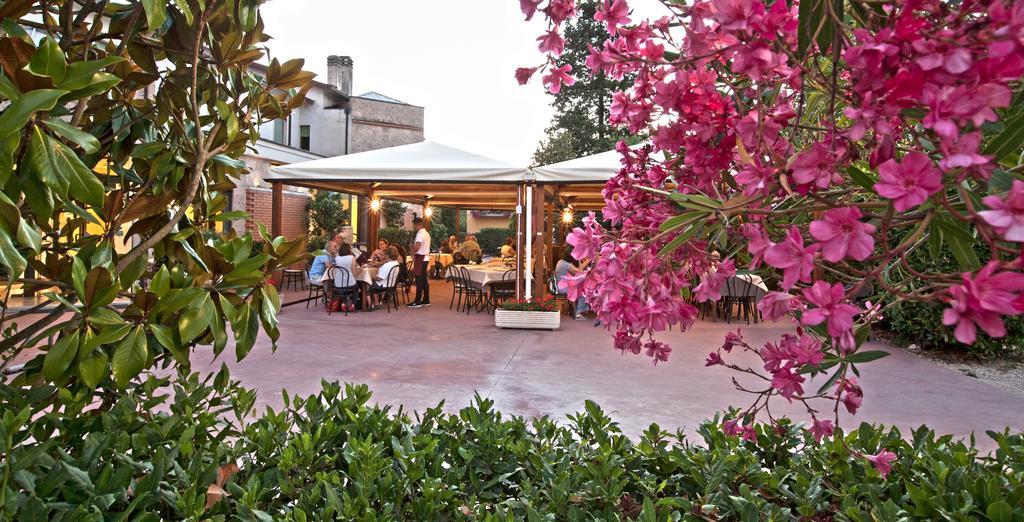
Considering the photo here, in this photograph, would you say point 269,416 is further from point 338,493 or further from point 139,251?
point 139,251

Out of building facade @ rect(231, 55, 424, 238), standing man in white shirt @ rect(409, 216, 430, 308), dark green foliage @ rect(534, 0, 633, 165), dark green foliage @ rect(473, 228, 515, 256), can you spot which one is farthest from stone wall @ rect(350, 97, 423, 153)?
standing man in white shirt @ rect(409, 216, 430, 308)

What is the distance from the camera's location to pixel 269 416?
187 cm

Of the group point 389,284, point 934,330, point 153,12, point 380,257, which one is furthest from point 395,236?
point 153,12

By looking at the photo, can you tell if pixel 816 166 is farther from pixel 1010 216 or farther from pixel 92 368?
pixel 92 368

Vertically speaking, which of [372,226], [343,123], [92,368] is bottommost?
[92,368]

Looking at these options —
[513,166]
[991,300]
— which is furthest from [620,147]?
[513,166]

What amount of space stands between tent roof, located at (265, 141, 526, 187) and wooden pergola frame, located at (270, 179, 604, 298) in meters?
0.15

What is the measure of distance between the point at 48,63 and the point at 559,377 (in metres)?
5.01

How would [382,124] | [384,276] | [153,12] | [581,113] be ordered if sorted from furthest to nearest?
[382,124] → [581,113] → [384,276] → [153,12]

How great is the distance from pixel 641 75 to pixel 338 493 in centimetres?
A: 116

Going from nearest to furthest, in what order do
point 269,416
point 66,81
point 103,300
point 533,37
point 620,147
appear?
point 66,81 → point 533,37 → point 103,300 → point 620,147 → point 269,416

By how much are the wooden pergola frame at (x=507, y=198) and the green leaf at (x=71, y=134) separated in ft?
12.7

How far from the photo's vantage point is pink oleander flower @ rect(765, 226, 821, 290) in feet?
2.34

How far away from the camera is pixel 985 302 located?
1.90 ft
